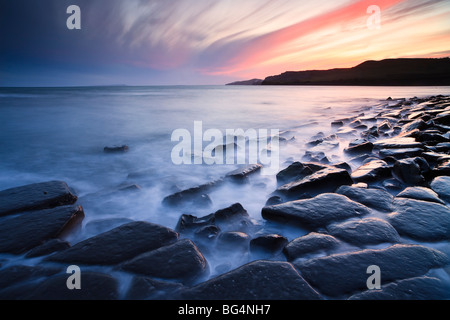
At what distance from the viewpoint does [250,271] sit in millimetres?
1203

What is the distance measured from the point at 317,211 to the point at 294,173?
1.04m

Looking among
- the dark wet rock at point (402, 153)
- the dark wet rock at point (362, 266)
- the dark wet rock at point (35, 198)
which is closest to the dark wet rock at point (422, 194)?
the dark wet rock at point (362, 266)

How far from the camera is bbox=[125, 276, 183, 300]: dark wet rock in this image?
3.58 ft

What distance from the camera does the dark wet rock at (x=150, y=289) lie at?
1.09 meters

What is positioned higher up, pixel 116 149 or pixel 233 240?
pixel 116 149

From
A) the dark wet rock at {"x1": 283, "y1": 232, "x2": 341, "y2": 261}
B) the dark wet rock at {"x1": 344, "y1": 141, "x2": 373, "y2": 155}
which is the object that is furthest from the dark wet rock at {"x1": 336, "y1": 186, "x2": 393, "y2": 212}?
the dark wet rock at {"x1": 344, "y1": 141, "x2": 373, "y2": 155}

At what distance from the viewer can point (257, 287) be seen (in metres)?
1.10

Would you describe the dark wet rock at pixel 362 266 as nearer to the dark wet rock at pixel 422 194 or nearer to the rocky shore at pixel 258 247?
the rocky shore at pixel 258 247

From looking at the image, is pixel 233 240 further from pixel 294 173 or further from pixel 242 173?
pixel 294 173

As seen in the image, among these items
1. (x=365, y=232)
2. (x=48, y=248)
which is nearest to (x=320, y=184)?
(x=365, y=232)

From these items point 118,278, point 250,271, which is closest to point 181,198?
point 118,278

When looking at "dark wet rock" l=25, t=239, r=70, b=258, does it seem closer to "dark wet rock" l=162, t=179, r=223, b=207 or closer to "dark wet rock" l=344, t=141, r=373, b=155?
"dark wet rock" l=162, t=179, r=223, b=207
